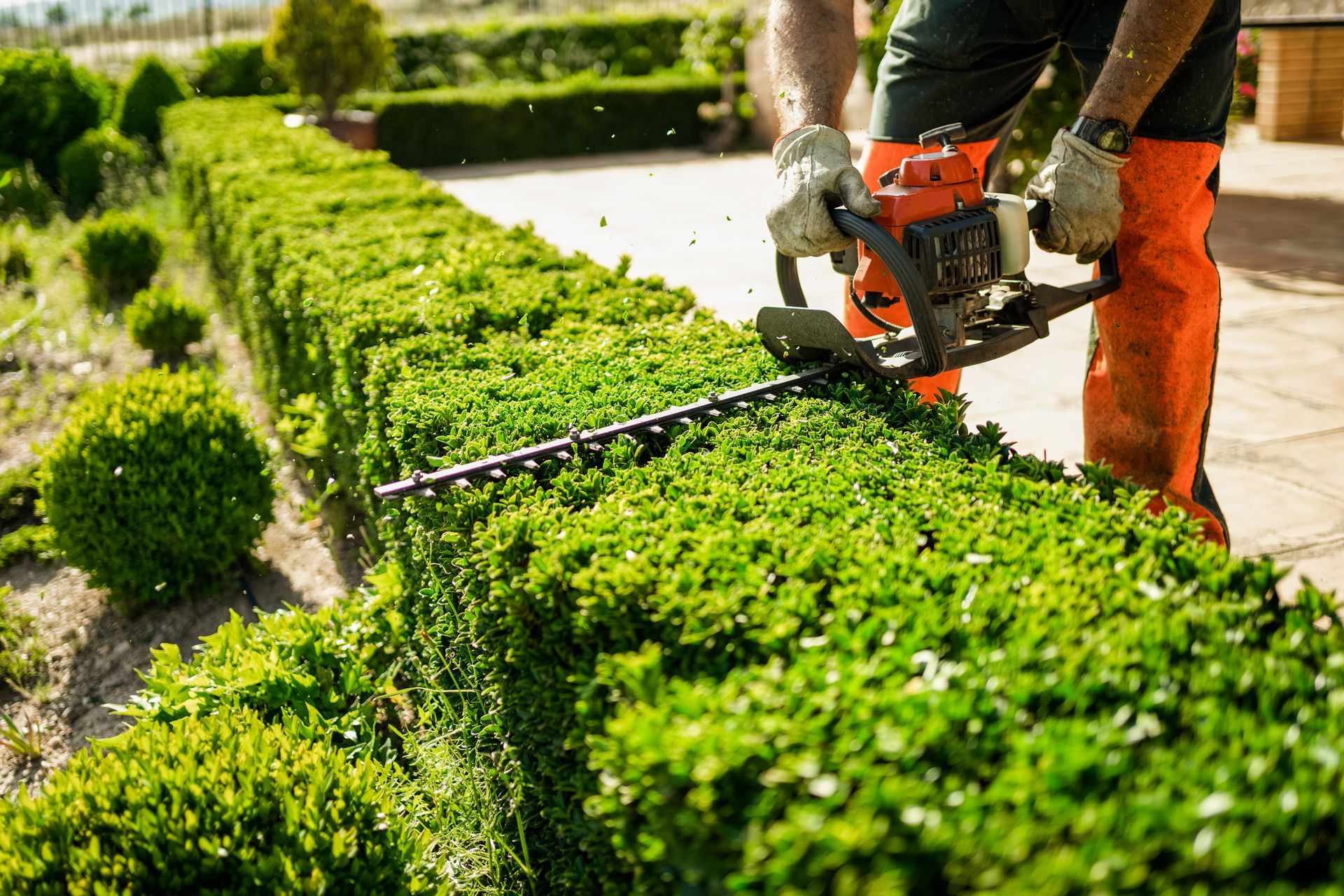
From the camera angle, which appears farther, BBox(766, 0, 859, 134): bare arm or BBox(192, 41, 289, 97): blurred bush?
BBox(192, 41, 289, 97): blurred bush

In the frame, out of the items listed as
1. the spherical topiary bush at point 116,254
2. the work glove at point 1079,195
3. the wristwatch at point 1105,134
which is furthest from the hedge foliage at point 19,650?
the spherical topiary bush at point 116,254

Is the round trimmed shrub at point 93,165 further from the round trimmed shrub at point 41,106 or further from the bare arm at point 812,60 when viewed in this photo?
the bare arm at point 812,60

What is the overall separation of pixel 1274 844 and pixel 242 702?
7.13ft

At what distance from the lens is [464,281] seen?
3.26 meters

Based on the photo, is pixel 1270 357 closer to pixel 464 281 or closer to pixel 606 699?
pixel 464 281

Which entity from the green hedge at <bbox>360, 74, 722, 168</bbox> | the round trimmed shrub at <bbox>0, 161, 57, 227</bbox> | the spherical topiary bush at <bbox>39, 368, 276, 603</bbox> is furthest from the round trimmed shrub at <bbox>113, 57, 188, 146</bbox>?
the spherical topiary bush at <bbox>39, 368, 276, 603</bbox>

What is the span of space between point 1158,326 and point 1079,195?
0.50m

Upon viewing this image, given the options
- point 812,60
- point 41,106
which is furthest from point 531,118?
point 812,60

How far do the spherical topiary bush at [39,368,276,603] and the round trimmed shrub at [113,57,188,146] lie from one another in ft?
32.4

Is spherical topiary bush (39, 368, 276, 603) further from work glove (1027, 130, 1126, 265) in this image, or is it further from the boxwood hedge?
work glove (1027, 130, 1126, 265)

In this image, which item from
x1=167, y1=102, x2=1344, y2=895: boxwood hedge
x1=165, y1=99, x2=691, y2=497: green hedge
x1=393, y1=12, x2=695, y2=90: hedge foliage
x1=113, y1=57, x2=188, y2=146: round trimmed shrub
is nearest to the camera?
x1=167, y1=102, x2=1344, y2=895: boxwood hedge

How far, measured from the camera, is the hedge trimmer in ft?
6.50

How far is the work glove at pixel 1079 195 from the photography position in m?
→ 2.36

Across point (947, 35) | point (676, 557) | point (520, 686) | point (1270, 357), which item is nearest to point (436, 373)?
point (520, 686)
